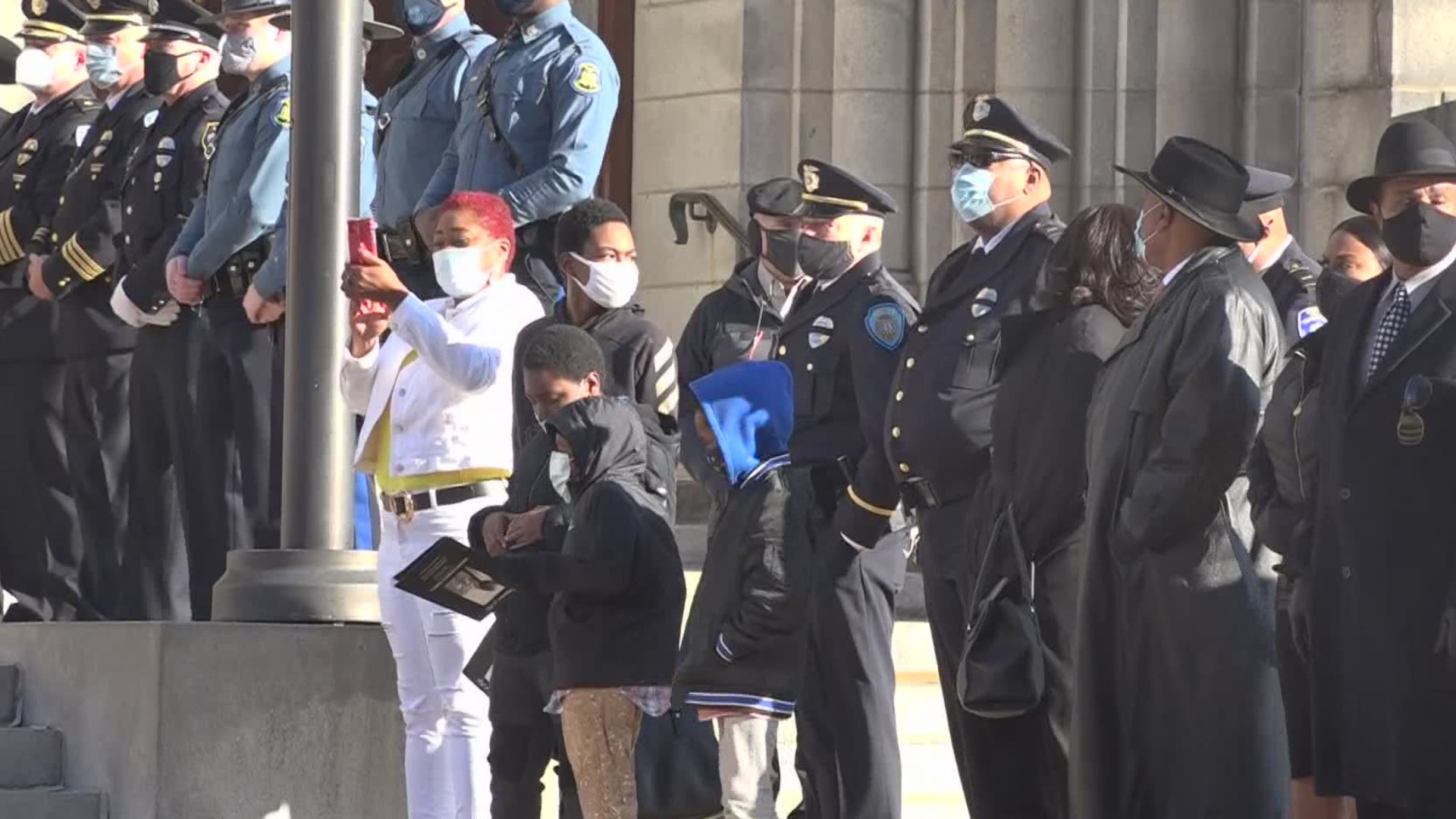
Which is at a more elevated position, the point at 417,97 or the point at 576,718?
the point at 417,97

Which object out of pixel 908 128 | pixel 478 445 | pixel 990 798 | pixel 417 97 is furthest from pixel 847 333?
pixel 908 128

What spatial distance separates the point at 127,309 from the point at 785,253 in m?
2.53

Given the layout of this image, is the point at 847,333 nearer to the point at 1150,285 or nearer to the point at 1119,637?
the point at 1150,285

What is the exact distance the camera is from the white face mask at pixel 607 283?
9.52 meters

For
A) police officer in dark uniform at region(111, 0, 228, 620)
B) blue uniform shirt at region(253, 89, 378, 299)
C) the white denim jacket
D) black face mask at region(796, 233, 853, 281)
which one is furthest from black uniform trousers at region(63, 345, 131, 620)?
black face mask at region(796, 233, 853, 281)

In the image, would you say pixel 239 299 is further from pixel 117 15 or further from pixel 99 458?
pixel 117 15

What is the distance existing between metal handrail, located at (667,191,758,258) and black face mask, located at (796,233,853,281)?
14.1 ft

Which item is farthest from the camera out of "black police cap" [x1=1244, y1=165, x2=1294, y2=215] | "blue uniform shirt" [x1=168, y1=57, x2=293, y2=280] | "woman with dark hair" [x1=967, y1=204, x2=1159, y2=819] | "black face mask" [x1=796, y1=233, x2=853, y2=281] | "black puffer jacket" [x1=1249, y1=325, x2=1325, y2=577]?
"blue uniform shirt" [x1=168, y1=57, x2=293, y2=280]

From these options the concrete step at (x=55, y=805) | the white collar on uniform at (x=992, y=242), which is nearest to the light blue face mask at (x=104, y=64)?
the concrete step at (x=55, y=805)

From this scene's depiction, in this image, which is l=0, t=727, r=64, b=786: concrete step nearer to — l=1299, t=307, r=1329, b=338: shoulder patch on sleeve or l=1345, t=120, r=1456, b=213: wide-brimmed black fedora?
l=1299, t=307, r=1329, b=338: shoulder patch on sleeve

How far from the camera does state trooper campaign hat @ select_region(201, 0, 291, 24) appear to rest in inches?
443

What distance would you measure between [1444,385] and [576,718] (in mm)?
2591

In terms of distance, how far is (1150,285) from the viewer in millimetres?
7977

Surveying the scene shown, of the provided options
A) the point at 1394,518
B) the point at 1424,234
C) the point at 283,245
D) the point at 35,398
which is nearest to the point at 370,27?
the point at 283,245
